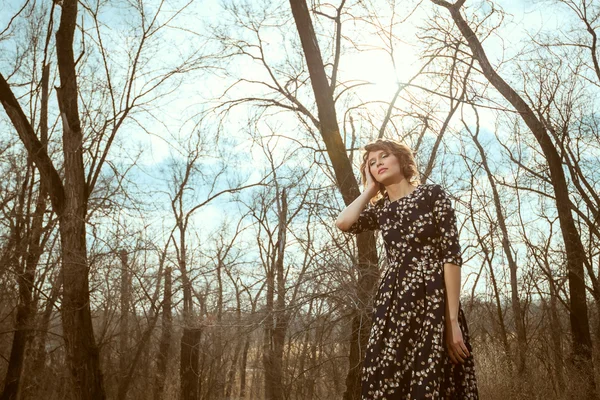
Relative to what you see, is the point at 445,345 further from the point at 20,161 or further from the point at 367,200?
the point at 20,161

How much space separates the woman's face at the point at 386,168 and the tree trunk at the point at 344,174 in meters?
2.00

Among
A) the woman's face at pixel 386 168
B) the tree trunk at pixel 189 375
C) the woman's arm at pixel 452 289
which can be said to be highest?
the woman's face at pixel 386 168

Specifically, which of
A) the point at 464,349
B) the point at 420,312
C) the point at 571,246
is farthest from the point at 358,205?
the point at 571,246

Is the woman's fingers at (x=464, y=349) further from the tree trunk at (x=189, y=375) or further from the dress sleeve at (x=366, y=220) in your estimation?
the tree trunk at (x=189, y=375)

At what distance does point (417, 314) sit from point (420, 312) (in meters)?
0.01

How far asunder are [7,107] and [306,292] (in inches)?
159

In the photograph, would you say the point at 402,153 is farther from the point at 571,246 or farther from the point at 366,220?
the point at 571,246

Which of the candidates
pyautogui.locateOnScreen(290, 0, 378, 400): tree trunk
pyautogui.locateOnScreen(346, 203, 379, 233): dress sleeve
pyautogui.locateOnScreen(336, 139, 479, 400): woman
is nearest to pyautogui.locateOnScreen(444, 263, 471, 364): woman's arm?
pyautogui.locateOnScreen(336, 139, 479, 400): woman

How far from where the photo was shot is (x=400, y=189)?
2.42 metres

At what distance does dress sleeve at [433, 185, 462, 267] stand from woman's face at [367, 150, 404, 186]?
21 centimetres

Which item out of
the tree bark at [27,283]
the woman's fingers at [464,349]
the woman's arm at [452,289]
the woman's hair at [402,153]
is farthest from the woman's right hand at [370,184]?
the tree bark at [27,283]

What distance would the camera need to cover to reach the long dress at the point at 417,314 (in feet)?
6.75

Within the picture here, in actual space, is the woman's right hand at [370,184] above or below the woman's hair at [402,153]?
below

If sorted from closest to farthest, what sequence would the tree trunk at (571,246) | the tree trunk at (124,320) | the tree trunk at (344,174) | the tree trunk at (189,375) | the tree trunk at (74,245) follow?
the tree trunk at (344,174) → the tree trunk at (74,245) → the tree trunk at (124,320) → the tree trunk at (571,246) → the tree trunk at (189,375)
